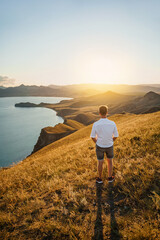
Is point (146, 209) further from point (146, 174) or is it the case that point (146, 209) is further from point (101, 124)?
point (101, 124)

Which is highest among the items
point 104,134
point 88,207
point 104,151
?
point 104,134

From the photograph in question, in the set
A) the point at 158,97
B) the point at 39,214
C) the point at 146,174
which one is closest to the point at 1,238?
the point at 39,214

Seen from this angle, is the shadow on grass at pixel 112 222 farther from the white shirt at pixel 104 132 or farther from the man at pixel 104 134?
the white shirt at pixel 104 132

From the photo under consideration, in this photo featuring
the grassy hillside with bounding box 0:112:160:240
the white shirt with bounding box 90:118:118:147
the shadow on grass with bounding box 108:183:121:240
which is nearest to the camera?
the shadow on grass with bounding box 108:183:121:240

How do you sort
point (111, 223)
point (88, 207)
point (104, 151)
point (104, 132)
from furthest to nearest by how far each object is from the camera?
point (104, 151)
point (104, 132)
point (88, 207)
point (111, 223)

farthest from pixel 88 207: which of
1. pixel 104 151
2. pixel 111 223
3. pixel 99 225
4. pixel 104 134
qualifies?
pixel 104 134

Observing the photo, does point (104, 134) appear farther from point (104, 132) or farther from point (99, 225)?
point (99, 225)

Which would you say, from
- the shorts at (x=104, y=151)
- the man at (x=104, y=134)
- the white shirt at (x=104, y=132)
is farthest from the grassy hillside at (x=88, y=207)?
the white shirt at (x=104, y=132)

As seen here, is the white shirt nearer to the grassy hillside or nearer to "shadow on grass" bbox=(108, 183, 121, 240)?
the grassy hillside

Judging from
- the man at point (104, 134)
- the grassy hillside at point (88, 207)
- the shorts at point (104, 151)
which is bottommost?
the grassy hillside at point (88, 207)

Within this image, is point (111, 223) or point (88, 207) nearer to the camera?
point (111, 223)

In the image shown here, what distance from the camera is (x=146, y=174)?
462cm

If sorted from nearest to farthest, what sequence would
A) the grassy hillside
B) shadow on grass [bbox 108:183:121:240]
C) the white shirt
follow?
shadow on grass [bbox 108:183:121:240]
the grassy hillside
the white shirt

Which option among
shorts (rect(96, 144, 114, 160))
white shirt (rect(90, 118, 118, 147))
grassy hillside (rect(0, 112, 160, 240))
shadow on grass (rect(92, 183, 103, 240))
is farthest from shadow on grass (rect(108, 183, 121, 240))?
white shirt (rect(90, 118, 118, 147))
